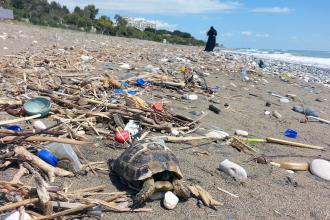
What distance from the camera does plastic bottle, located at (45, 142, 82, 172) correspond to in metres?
3.80

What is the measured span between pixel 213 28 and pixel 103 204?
1994cm

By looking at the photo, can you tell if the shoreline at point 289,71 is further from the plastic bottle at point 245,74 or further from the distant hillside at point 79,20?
the distant hillside at point 79,20

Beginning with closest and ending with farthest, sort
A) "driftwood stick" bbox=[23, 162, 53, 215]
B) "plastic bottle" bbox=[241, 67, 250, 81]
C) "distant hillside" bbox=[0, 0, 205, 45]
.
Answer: "driftwood stick" bbox=[23, 162, 53, 215] < "plastic bottle" bbox=[241, 67, 250, 81] < "distant hillside" bbox=[0, 0, 205, 45]

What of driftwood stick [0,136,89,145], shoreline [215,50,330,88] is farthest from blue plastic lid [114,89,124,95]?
shoreline [215,50,330,88]

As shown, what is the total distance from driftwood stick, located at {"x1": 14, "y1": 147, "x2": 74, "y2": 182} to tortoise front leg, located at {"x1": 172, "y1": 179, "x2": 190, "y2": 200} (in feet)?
3.53

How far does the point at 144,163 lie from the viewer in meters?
3.52

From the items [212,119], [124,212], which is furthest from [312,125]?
[124,212]

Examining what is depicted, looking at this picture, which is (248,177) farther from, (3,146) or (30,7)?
(30,7)

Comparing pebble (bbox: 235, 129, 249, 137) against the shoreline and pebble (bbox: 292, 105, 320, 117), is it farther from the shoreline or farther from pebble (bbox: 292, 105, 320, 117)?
the shoreline

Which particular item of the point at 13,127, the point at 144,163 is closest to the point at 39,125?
the point at 13,127

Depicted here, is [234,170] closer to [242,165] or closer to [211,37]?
[242,165]

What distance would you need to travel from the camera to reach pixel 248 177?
4.30 meters

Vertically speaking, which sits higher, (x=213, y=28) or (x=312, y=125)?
(x=213, y=28)

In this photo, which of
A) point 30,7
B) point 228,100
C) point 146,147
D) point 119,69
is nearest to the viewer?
point 146,147
